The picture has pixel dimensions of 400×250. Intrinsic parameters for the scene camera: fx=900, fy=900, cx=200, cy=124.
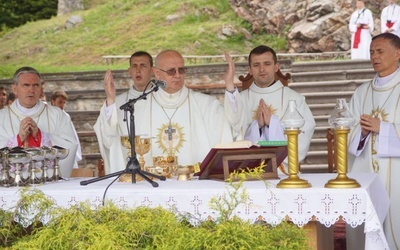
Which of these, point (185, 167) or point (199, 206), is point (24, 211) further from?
point (185, 167)

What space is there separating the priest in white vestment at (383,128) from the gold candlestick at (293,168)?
1543 millimetres

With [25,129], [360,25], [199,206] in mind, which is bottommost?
[199,206]

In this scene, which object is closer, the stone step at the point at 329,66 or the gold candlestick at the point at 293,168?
the gold candlestick at the point at 293,168

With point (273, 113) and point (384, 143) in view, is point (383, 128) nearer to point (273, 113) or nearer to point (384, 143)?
point (384, 143)

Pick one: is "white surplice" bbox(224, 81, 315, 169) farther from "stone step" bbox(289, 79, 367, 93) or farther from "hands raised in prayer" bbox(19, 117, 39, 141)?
"stone step" bbox(289, 79, 367, 93)

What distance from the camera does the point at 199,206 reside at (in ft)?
16.3

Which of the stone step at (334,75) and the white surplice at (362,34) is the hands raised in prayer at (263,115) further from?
the white surplice at (362,34)

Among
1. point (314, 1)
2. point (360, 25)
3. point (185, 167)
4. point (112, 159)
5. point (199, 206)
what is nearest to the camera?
point (199, 206)

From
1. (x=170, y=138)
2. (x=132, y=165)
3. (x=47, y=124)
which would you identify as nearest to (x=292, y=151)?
(x=132, y=165)

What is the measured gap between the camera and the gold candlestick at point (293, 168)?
4930 millimetres

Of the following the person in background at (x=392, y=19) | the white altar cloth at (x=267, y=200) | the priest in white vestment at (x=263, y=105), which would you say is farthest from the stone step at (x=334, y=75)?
the white altar cloth at (x=267, y=200)

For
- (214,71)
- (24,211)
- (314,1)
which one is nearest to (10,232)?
(24,211)

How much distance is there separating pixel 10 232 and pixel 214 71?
12.2 metres

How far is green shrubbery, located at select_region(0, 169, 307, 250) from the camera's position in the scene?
3.33 metres
